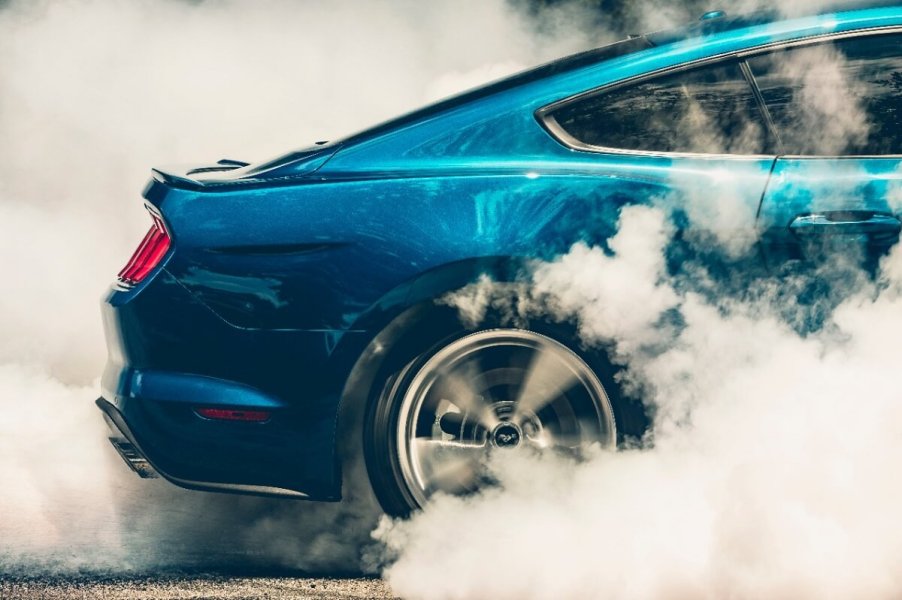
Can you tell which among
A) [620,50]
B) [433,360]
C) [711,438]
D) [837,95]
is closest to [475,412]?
[433,360]

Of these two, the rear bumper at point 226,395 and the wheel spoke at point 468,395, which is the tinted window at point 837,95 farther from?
the rear bumper at point 226,395

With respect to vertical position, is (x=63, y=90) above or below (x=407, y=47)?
below

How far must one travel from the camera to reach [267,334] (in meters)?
3.26

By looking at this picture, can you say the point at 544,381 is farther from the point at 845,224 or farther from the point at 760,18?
the point at 760,18

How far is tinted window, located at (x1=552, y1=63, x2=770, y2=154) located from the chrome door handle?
0.74 ft

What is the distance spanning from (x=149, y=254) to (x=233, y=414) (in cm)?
48

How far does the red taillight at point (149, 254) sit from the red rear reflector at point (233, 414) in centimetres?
40

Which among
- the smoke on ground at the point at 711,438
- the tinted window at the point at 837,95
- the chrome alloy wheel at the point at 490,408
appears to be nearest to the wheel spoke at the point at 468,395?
the chrome alloy wheel at the point at 490,408

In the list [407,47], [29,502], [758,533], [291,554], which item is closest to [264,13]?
[407,47]

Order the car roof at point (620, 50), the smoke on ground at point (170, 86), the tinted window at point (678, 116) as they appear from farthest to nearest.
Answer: the smoke on ground at point (170, 86) < the car roof at point (620, 50) < the tinted window at point (678, 116)

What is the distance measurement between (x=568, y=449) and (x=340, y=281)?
2.49ft

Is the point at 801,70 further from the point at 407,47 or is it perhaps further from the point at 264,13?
the point at 264,13

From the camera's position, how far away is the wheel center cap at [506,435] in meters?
3.36

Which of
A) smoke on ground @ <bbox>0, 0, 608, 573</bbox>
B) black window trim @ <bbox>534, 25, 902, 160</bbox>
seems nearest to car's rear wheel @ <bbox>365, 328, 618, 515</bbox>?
black window trim @ <bbox>534, 25, 902, 160</bbox>
